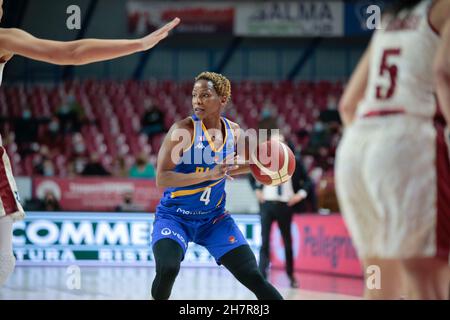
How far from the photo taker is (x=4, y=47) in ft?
12.4

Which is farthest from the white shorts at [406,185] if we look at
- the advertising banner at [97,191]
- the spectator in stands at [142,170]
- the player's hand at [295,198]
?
the spectator in stands at [142,170]

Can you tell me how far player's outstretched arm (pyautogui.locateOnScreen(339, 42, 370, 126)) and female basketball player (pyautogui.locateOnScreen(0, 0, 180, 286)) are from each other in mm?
1025

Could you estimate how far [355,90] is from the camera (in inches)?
129

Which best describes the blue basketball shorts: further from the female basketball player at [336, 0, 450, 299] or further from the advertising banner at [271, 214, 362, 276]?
the advertising banner at [271, 214, 362, 276]

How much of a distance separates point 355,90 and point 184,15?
1734 cm

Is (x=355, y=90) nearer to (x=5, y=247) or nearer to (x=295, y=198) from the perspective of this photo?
(x=5, y=247)

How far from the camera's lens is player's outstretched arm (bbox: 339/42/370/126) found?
324 centimetres

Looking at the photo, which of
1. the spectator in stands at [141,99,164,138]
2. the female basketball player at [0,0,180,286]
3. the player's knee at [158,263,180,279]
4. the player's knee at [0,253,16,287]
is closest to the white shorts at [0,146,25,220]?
the female basketball player at [0,0,180,286]

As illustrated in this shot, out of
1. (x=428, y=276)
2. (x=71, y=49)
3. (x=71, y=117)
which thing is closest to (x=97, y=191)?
(x=71, y=117)

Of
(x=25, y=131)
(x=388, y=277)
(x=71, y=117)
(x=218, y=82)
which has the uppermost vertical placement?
(x=218, y=82)

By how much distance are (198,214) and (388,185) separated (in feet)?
7.61

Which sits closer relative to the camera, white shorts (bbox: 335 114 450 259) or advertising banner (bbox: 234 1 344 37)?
white shorts (bbox: 335 114 450 259)

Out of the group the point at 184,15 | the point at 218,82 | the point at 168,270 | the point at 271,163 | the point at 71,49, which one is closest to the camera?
the point at 71,49

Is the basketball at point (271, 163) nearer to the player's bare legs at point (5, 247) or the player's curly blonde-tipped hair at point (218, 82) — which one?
the player's curly blonde-tipped hair at point (218, 82)
